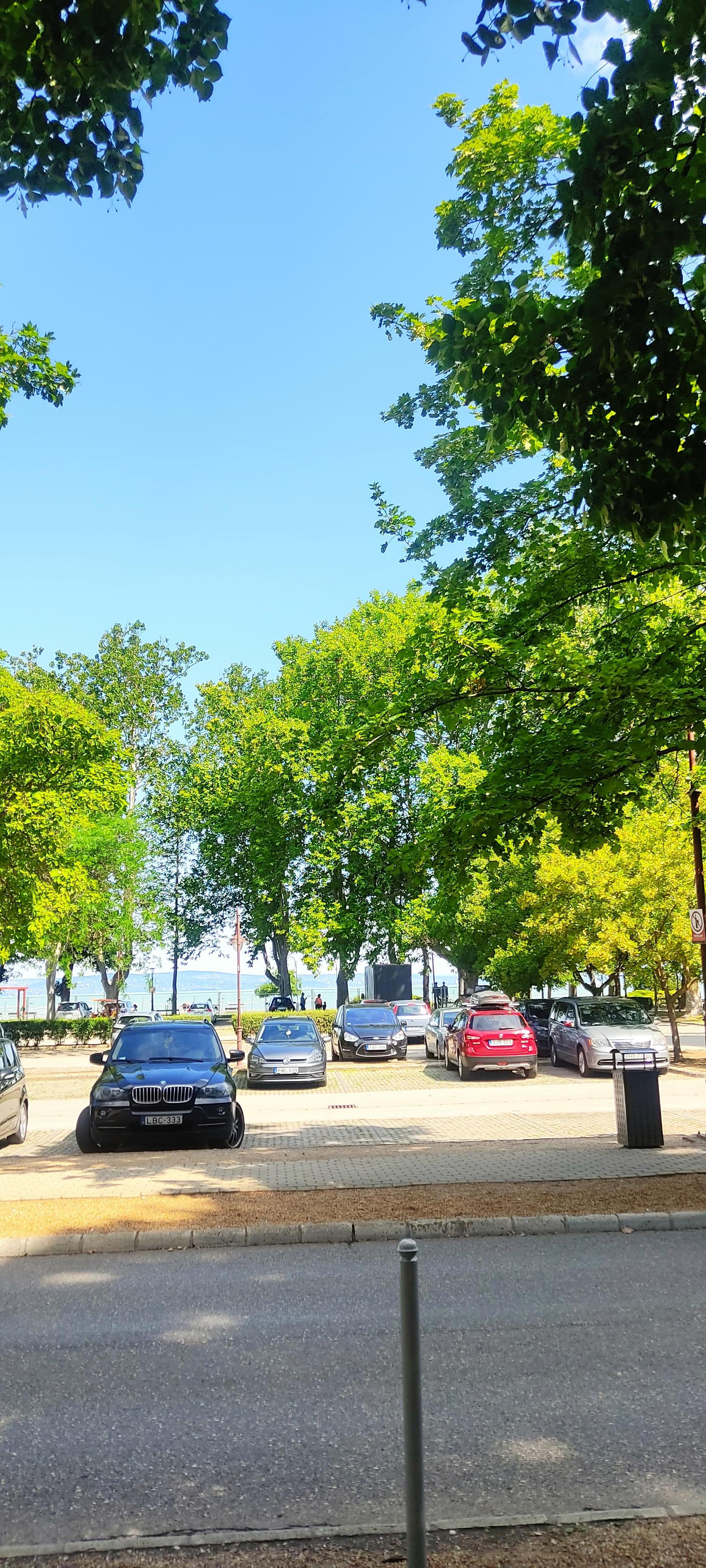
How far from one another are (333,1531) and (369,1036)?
28414 millimetres

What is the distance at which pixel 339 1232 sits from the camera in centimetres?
832

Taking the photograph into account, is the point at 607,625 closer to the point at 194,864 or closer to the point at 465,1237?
the point at 465,1237

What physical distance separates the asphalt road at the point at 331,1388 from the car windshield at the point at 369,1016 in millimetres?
24685

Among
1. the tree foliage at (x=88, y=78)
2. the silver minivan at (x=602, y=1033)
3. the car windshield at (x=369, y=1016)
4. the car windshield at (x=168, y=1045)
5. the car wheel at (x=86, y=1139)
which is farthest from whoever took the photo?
the car windshield at (x=369, y=1016)

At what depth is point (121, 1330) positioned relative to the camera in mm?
6051

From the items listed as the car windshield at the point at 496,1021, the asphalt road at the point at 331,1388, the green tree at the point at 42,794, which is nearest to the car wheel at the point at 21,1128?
the asphalt road at the point at 331,1388

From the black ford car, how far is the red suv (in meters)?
12.1

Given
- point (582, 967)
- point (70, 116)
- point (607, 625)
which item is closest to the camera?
point (70, 116)

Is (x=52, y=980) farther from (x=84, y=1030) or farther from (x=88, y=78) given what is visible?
(x=88, y=78)

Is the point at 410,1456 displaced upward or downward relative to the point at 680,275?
downward

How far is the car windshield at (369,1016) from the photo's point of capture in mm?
32250

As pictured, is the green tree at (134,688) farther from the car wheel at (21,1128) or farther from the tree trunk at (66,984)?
the car wheel at (21,1128)

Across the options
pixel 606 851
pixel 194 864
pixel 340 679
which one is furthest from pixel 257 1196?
pixel 194 864

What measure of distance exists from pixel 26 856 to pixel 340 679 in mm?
27081
